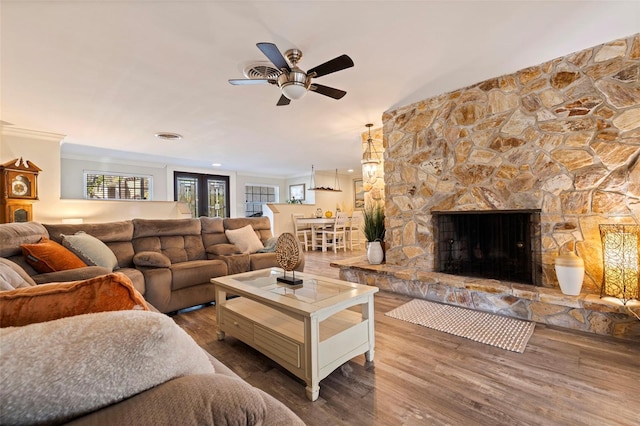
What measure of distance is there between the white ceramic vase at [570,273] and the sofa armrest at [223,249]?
330cm

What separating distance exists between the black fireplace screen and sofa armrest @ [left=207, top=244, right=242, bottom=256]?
2457mm

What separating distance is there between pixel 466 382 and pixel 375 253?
216 centimetres

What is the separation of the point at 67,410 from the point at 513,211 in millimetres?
3280

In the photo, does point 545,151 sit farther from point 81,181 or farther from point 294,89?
point 81,181

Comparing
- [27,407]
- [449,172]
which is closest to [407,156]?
[449,172]

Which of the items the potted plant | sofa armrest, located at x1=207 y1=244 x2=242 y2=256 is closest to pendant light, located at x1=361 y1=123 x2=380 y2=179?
the potted plant

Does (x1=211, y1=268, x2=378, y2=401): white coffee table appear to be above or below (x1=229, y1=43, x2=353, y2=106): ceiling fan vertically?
below

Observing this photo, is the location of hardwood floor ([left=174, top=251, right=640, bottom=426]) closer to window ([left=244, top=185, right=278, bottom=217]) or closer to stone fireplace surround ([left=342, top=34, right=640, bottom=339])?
stone fireplace surround ([left=342, top=34, right=640, bottom=339])

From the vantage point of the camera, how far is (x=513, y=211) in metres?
2.77

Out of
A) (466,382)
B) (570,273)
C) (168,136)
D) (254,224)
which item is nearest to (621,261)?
(570,273)

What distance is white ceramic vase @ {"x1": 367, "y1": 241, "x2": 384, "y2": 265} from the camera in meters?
3.77

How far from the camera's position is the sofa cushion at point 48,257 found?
6.86 feet

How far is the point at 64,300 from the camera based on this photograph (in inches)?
25.0

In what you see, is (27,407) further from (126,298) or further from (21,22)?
(21,22)
